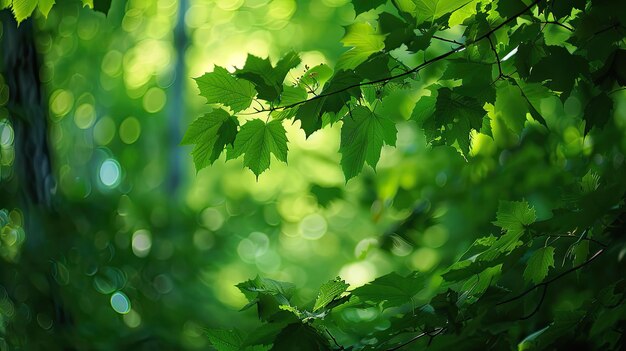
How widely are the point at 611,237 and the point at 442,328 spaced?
0.33m

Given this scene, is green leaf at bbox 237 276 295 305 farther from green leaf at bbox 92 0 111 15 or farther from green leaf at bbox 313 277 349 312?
green leaf at bbox 92 0 111 15

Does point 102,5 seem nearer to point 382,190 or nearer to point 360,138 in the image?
point 360,138

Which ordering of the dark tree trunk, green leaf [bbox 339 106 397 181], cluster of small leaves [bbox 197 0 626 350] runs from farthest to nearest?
the dark tree trunk → green leaf [bbox 339 106 397 181] → cluster of small leaves [bbox 197 0 626 350]

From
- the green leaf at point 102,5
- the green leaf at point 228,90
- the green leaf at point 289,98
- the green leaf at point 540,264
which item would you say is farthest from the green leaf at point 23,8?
the green leaf at point 540,264

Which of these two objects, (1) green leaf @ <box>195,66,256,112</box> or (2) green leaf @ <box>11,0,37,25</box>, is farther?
(2) green leaf @ <box>11,0,37,25</box>

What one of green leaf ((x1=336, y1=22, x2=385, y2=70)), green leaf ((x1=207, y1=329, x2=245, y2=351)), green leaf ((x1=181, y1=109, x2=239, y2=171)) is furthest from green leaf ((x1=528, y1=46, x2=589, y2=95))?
green leaf ((x1=207, y1=329, x2=245, y2=351))

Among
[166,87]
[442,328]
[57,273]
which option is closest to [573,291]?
[442,328]

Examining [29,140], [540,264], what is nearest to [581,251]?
[540,264]

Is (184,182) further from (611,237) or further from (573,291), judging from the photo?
(611,237)

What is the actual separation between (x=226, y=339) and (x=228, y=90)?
0.42 m

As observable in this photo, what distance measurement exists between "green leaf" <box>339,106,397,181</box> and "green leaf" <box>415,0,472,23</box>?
7.3 inches

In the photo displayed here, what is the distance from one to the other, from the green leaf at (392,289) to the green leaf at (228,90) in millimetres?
364

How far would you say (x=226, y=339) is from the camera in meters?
1.03

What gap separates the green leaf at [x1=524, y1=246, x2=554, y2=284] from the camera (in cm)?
106
